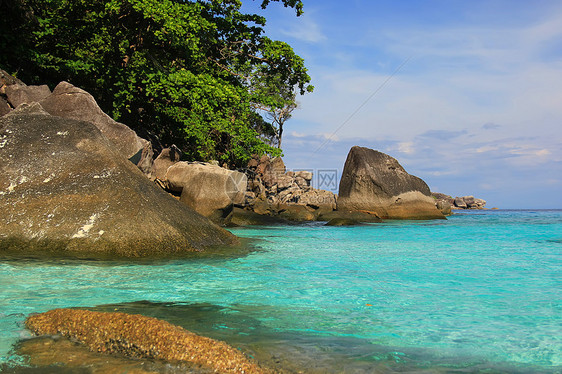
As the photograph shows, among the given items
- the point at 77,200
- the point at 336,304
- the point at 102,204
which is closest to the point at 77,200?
the point at 77,200

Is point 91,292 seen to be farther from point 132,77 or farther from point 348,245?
point 132,77

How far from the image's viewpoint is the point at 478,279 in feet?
20.0

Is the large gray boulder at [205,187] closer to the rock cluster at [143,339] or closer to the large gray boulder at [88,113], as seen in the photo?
the large gray boulder at [88,113]

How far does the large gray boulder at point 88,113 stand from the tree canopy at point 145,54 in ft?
10.3

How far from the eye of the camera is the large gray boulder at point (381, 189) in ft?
75.0

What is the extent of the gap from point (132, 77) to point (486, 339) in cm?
1558

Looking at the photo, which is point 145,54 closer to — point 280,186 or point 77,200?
point 77,200

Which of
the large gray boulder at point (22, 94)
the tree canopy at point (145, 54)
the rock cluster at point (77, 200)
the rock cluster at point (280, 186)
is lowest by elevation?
the rock cluster at point (77, 200)

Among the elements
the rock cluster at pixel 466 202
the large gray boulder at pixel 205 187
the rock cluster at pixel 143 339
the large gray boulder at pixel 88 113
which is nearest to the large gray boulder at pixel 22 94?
the large gray boulder at pixel 88 113

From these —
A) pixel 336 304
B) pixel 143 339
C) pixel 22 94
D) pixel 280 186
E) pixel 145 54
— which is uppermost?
pixel 145 54

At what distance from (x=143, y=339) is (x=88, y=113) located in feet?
36.6

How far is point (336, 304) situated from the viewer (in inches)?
176

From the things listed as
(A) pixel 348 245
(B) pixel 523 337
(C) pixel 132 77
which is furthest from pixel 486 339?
(C) pixel 132 77

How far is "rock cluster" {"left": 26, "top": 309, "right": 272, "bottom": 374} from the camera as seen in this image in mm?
2520
